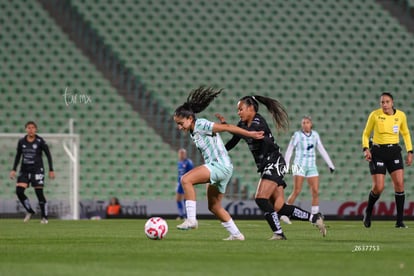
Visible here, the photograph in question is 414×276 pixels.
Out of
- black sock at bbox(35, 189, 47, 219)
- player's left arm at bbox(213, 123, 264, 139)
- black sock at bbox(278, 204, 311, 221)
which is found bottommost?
black sock at bbox(35, 189, 47, 219)

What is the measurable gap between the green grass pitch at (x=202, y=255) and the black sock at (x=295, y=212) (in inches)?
12.4

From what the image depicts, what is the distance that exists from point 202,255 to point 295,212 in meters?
2.72

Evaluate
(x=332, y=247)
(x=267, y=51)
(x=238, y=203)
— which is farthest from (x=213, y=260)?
(x=267, y=51)

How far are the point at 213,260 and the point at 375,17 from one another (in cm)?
2214

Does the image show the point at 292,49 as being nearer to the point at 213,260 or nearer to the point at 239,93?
the point at 239,93

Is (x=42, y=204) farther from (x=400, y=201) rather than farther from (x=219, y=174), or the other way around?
(x=219, y=174)

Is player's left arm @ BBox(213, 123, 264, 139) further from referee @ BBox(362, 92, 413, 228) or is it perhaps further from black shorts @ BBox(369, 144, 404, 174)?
black shorts @ BBox(369, 144, 404, 174)

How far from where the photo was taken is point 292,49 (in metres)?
28.1

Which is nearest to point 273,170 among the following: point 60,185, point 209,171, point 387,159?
point 209,171

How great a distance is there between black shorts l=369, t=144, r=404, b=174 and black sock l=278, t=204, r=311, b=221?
13.6 feet

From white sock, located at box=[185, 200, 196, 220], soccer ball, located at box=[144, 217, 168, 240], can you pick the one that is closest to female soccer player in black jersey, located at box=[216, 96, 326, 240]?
white sock, located at box=[185, 200, 196, 220]

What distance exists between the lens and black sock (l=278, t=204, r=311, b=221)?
11.3m

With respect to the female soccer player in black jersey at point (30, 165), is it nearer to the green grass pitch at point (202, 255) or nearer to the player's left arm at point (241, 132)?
the green grass pitch at point (202, 255)

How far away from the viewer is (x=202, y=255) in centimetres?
899
